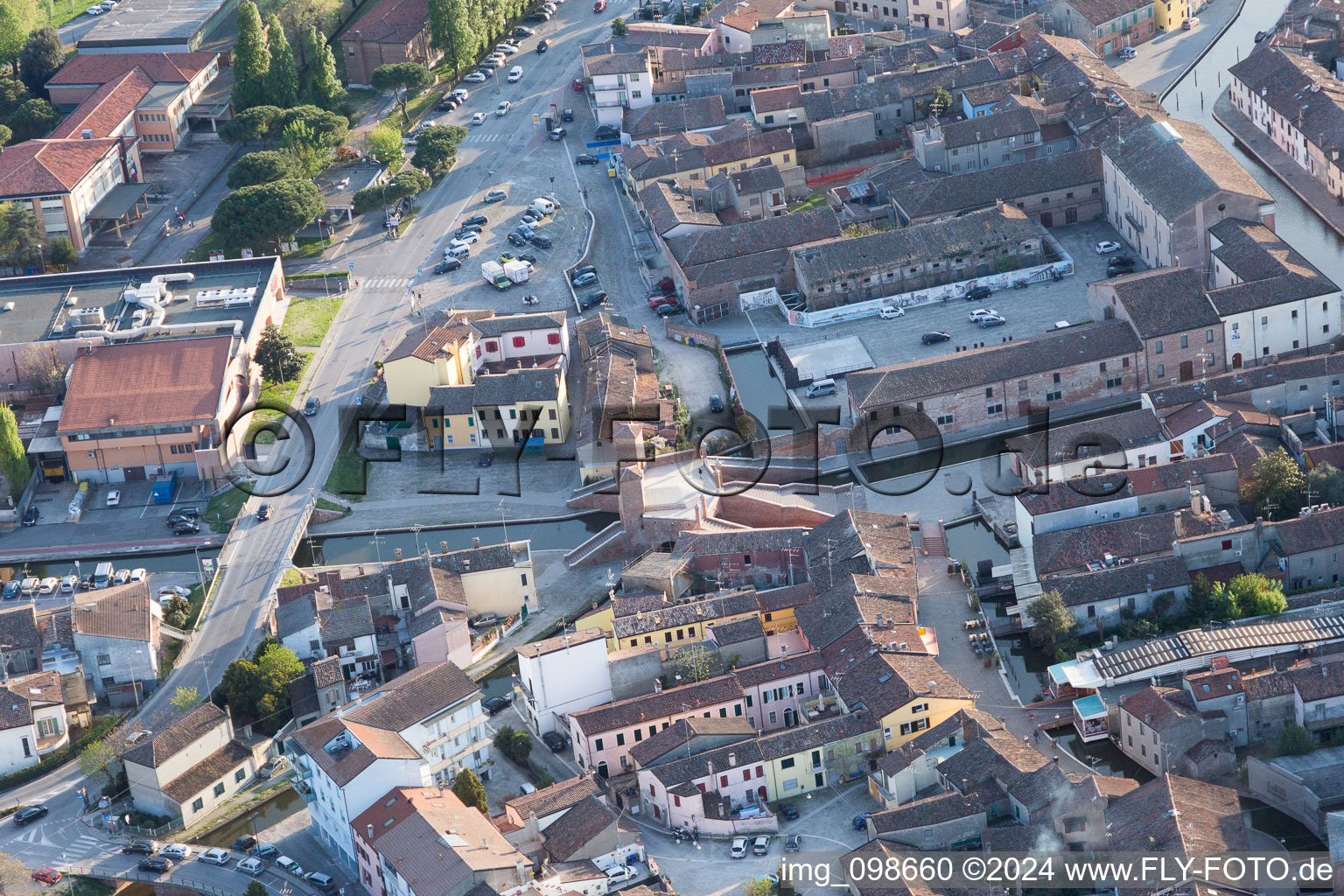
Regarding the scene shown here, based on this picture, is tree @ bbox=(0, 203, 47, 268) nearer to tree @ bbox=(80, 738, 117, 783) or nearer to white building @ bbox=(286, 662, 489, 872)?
tree @ bbox=(80, 738, 117, 783)

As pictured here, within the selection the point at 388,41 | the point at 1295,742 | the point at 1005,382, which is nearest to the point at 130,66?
the point at 388,41

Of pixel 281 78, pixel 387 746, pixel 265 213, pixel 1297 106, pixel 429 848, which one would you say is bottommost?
pixel 429 848

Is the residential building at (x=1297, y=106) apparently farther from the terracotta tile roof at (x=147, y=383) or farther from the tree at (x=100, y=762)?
the tree at (x=100, y=762)

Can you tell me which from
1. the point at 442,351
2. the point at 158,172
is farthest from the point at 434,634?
the point at 158,172

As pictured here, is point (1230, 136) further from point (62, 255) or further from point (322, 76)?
point (62, 255)

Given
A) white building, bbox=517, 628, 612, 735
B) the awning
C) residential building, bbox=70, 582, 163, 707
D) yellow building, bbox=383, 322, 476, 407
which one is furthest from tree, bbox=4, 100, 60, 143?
white building, bbox=517, 628, 612, 735

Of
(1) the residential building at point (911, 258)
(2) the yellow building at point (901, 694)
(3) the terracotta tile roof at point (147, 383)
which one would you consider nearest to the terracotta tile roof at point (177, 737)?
(3) the terracotta tile roof at point (147, 383)
